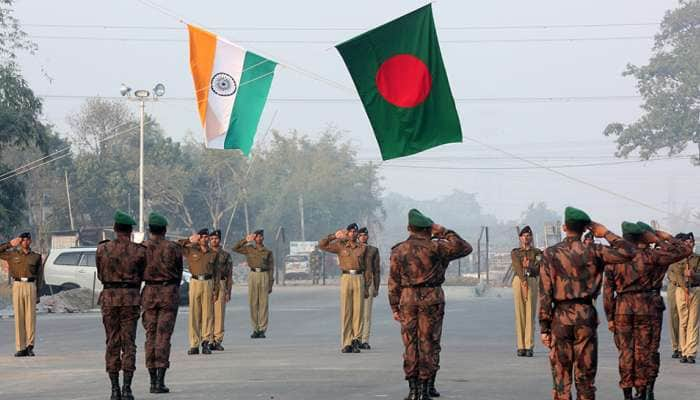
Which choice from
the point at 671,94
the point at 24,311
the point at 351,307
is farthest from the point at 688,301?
the point at 671,94

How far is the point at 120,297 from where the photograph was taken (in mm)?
13203

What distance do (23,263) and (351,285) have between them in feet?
16.5

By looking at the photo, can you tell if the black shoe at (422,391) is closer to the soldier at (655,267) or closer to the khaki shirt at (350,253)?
the soldier at (655,267)

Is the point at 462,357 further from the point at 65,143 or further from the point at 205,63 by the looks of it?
the point at 65,143

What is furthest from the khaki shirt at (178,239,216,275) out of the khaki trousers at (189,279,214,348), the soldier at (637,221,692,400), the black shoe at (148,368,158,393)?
the soldier at (637,221,692,400)

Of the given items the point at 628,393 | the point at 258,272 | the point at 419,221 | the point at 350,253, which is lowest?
the point at 628,393

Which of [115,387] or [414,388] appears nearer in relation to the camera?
[414,388]

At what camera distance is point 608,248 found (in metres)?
11.1

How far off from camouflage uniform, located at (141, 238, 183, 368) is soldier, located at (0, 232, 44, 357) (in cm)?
542

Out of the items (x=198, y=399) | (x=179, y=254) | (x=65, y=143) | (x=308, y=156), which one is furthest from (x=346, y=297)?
(x=308, y=156)

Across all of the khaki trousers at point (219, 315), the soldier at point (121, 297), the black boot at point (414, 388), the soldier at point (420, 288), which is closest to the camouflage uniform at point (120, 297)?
the soldier at point (121, 297)

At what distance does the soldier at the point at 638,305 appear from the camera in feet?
41.8

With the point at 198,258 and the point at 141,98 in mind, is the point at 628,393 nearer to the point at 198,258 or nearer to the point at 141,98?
the point at 198,258

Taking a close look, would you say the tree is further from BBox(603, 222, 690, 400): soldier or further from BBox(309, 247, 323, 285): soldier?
BBox(603, 222, 690, 400): soldier
